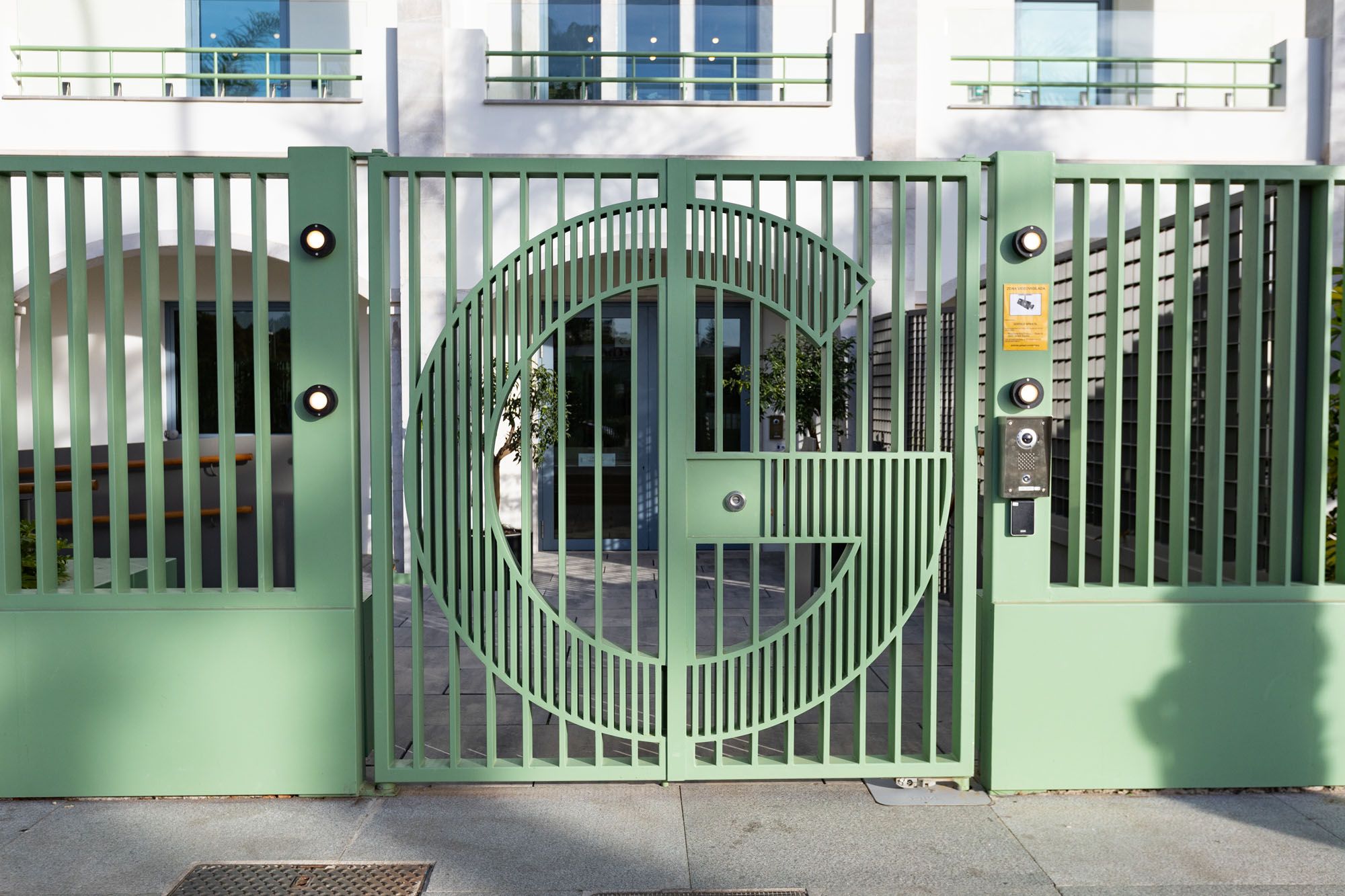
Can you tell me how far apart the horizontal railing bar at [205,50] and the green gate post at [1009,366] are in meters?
7.23

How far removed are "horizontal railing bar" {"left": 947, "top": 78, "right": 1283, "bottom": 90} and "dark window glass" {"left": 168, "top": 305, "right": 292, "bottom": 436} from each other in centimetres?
720

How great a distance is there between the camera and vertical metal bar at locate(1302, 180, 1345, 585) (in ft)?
13.4

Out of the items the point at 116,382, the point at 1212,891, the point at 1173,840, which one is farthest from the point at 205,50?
the point at 1212,891

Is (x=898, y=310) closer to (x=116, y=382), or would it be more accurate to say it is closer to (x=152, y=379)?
(x=152, y=379)

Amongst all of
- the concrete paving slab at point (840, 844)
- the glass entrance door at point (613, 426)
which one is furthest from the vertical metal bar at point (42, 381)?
the glass entrance door at point (613, 426)

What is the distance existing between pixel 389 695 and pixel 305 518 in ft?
2.48

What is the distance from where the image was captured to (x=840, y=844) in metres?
3.61

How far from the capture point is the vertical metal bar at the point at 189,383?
12.6 feet

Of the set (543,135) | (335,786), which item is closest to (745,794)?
(335,786)

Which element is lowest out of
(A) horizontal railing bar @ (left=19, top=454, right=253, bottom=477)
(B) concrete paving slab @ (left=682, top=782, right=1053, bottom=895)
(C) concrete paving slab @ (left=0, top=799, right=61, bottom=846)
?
(B) concrete paving slab @ (left=682, top=782, right=1053, bottom=895)

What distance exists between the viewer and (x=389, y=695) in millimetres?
4035

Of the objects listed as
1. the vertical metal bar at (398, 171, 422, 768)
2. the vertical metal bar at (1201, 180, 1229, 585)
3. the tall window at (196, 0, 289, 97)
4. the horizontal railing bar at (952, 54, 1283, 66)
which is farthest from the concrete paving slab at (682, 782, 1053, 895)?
the tall window at (196, 0, 289, 97)

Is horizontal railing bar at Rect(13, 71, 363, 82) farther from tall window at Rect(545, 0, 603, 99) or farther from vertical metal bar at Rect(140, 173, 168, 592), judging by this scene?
vertical metal bar at Rect(140, 173, 168, 592)

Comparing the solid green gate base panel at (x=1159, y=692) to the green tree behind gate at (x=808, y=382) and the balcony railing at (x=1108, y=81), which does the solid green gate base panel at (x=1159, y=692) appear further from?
the balcony railing at (x=1108, y=81)
